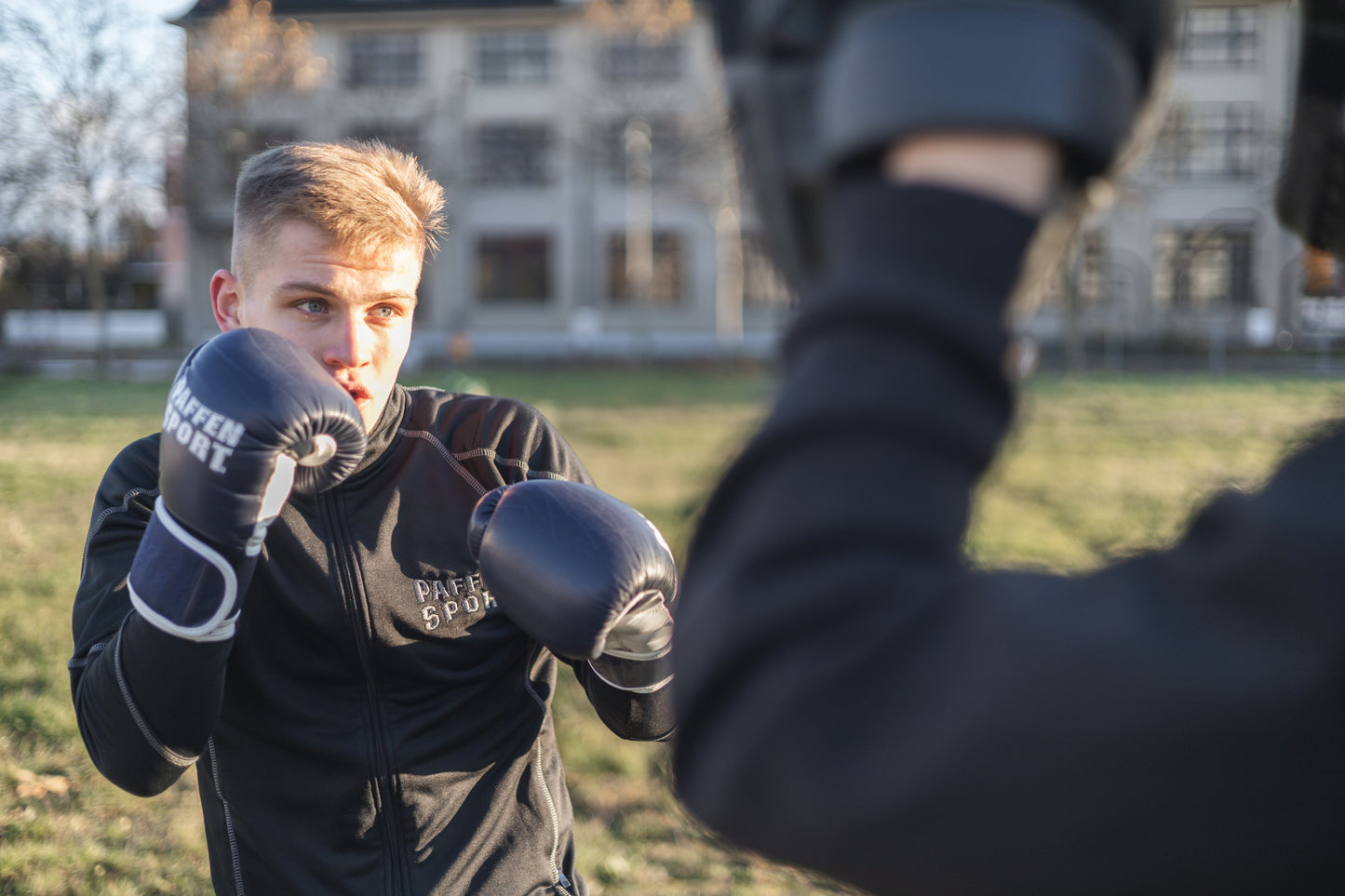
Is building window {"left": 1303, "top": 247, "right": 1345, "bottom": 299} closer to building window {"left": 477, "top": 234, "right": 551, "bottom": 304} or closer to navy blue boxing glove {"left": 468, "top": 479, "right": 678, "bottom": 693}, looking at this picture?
navy blue boxing glove {"left": 468, "top": 479, "right": 678, "bottom": 693}

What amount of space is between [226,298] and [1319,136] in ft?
5.75

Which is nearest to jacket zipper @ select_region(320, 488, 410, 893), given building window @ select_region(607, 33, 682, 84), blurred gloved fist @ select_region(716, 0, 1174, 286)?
blurred gloved fist @ select_region(716, 0, 1174, 286)

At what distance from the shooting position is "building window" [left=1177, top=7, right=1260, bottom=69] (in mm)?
31109

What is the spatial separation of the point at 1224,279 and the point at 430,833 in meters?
35.2

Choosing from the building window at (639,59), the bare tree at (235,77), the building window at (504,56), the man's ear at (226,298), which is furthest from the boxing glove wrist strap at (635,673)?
the building window at (504,56)

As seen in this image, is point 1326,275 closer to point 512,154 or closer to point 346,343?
point 346,343

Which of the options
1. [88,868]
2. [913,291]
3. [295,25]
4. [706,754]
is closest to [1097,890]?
[706,754]

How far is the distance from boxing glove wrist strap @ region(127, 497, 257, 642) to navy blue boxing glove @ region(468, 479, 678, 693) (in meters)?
0.37

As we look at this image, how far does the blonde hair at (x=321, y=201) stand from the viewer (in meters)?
1.87

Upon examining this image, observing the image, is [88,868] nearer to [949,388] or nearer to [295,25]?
[949,388]

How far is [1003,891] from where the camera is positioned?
575 mm

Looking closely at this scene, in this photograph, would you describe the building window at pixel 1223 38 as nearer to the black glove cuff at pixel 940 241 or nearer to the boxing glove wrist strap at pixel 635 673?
the boxing glove wrist strap at pixel 635 673

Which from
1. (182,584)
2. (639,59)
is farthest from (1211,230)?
Result: (182,584)

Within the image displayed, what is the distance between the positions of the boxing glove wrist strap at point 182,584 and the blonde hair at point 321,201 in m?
0.61
